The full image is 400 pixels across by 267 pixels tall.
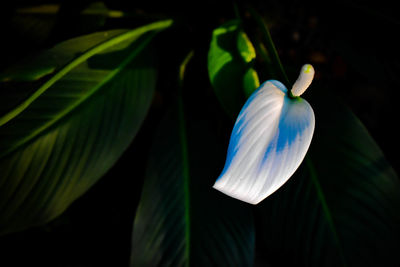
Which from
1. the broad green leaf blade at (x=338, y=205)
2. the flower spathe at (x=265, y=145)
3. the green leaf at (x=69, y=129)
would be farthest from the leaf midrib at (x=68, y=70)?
the broad green leaf blade at (x=338, y=205)

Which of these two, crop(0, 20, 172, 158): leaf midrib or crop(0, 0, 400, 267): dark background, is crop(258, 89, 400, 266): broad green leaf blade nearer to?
crop(0, 0, 400, 267): dark background

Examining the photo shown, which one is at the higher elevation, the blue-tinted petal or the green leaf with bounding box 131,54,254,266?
the blue-tinted petal

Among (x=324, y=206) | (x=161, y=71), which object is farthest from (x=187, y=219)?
(x=161, y=71)

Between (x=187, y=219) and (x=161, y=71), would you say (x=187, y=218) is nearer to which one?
(x=187, y=219)

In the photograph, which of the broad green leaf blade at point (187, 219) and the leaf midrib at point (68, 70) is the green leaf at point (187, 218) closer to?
the broad green leaf blade at point (187, 219)

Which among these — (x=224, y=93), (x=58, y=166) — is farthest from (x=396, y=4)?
(x=58, y=166)

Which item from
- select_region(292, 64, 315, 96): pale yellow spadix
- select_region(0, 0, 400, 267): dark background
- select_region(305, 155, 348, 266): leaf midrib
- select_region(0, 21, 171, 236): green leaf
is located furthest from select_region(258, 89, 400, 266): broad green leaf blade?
select_region(0, 21, 171, 236): green leaf
